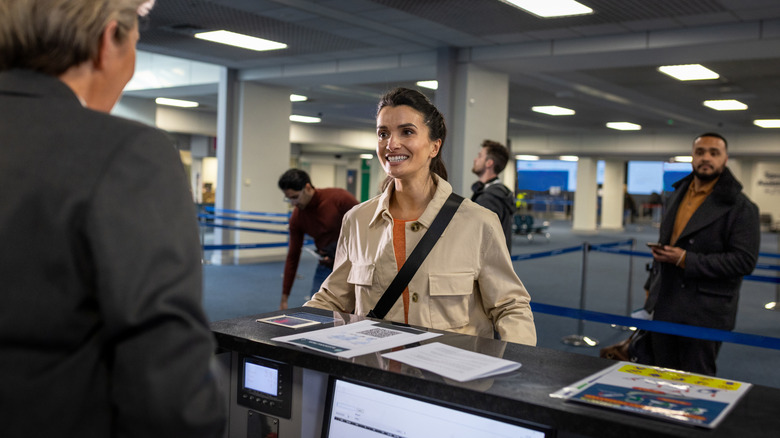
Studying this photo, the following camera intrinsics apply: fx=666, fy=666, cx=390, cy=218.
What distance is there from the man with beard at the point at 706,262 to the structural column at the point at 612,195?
24.5 m

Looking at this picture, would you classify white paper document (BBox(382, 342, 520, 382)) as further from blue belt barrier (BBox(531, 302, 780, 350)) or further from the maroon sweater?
the maroon sweater

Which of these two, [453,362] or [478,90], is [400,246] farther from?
[478,90]

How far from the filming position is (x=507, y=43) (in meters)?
9.31

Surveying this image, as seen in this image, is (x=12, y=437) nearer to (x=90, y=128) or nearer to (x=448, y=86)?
(x=90, y=128)

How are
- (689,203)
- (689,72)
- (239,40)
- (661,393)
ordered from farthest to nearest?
(689,72) < (239,40) < (689,203) < (661,393)

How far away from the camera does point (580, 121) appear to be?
19.3 metres

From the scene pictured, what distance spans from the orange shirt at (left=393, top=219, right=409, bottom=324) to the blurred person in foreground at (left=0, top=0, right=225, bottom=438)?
1391 mm

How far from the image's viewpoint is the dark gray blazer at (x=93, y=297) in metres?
0.85

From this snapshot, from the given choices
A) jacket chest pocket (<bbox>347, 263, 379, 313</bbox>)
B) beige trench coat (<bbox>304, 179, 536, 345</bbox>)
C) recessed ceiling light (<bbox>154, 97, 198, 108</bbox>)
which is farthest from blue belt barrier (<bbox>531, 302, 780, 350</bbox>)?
recessed ceiling light (<bbox>154, 97, 198, 108</bbox>)

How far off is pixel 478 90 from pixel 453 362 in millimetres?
8870

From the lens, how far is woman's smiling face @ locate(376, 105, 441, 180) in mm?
2455

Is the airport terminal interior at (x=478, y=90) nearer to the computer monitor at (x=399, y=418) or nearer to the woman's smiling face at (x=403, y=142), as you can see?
the computer monitor at (x=399, y=418)

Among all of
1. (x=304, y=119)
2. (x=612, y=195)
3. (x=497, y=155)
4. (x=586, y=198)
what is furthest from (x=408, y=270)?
(x=612, y=195)

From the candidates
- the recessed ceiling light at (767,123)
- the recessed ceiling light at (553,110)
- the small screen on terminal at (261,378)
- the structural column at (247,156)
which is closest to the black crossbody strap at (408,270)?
the small screen on terminal at (261,378)
